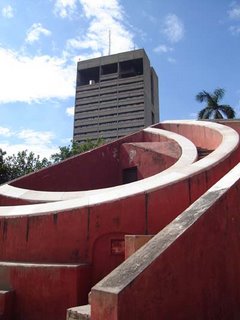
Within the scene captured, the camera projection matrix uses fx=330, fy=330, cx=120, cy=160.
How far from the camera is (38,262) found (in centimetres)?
423

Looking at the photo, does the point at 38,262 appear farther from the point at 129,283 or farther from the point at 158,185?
the point at 129,283

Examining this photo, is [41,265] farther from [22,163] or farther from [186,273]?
[22,163]

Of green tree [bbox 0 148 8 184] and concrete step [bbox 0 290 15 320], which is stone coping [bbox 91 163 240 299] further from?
green tree [bbox 0 148 8 184]

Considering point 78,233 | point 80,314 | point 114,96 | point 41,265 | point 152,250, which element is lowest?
point 80,314

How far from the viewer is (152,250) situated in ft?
A: 8.75

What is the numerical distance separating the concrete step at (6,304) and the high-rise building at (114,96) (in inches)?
2561

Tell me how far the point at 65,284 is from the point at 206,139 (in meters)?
7.13

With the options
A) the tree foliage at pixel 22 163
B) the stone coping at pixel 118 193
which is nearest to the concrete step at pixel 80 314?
the stone coping at pixel 118 193

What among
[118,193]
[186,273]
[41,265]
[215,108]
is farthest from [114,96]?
[186,273]

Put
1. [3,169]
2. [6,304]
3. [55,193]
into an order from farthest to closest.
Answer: [3,169]
[55,193]
[6,304]

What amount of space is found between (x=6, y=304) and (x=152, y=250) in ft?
7.17

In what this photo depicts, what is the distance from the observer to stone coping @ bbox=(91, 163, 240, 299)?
236cm

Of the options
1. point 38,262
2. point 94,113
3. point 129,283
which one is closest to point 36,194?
point 38,262

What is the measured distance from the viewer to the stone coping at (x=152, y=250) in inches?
93.0
